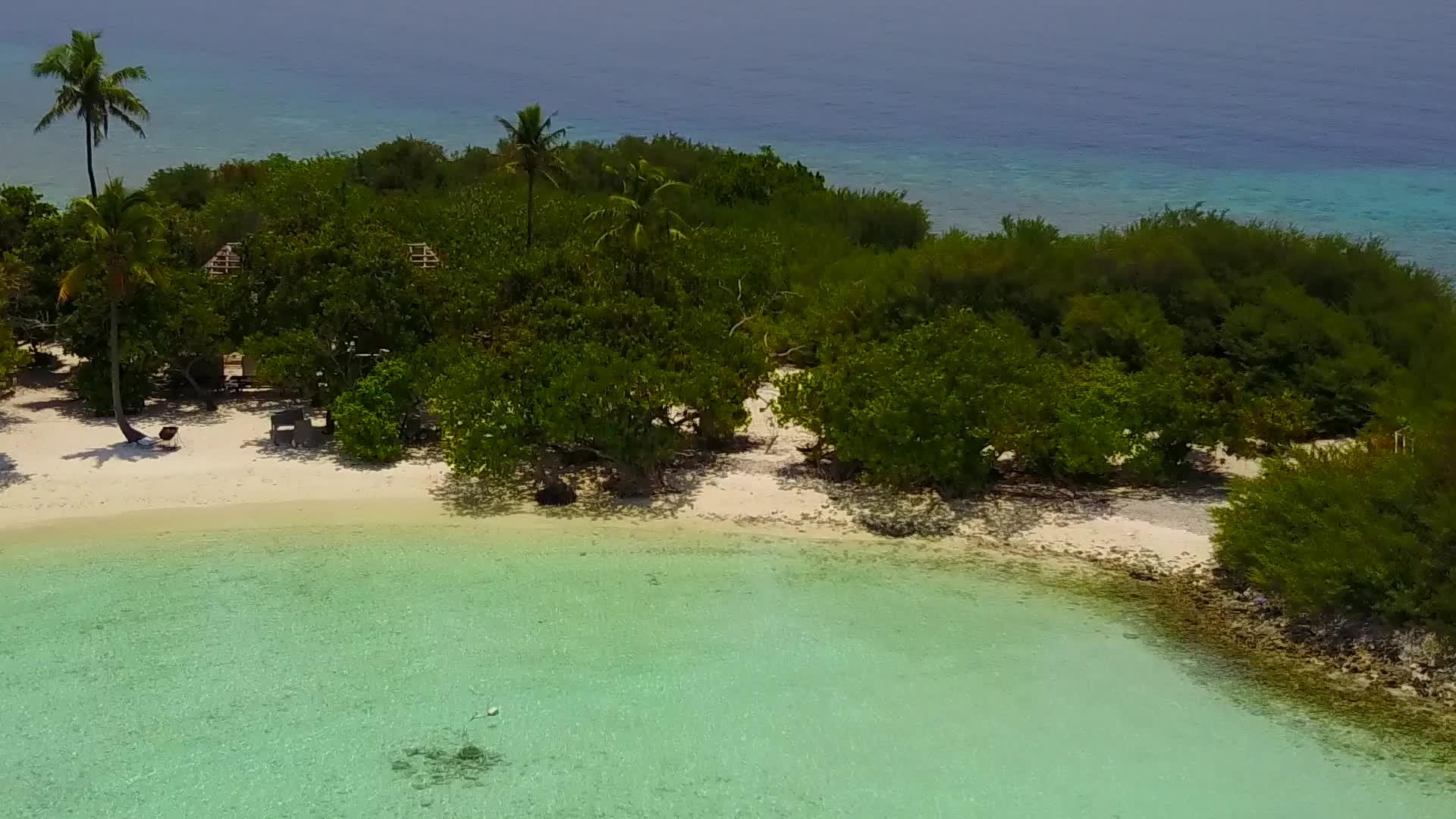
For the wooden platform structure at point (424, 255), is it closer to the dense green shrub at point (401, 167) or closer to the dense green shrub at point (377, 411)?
the dense green shrub at point (377, 411)

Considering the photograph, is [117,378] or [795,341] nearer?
[117,378]

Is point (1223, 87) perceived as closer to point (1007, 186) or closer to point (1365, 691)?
point (1007, 186)

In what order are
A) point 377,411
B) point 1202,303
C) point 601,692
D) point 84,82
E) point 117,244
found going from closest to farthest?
1. point 601,692
2. point 117,244
3. point 377,411
4. point 1202,303
5. point 84,82

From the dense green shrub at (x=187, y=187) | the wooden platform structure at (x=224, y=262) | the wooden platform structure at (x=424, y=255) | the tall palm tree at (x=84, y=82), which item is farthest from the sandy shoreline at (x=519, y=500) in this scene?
the dense green shrub at (x=187, y=187)

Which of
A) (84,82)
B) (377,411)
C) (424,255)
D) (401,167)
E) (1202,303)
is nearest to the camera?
(377,411)

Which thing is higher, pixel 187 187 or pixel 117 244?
pixel 187 187

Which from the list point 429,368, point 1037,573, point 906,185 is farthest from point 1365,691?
point 906,185

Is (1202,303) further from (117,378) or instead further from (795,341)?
(117,378)

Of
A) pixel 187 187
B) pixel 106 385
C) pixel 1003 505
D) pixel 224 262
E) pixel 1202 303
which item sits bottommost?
pixel 1003 505

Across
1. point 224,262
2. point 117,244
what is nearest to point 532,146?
A: point 224,262
